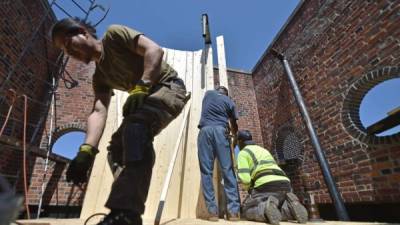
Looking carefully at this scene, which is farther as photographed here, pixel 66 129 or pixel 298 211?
pixel 66 129

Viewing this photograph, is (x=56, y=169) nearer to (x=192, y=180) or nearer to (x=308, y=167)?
(x=192, y=180)

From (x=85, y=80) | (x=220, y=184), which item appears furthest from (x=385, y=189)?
(x=85, y=80)

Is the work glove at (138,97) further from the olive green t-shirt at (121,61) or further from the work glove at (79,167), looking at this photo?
the work glove at (79,167)

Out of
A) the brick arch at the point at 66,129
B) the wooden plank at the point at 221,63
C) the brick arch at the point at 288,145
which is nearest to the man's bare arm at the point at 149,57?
the wooden plank at the point at 221,63

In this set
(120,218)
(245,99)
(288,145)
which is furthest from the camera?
(245,99)

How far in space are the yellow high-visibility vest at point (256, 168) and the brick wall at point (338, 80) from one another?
5.49 feet

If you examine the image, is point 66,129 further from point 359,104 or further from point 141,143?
point 359,104

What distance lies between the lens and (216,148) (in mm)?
2555

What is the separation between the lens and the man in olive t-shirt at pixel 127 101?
103 centimetres

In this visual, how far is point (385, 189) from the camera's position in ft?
10.8

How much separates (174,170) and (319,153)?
110 inches

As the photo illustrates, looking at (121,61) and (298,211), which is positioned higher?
(121,61)

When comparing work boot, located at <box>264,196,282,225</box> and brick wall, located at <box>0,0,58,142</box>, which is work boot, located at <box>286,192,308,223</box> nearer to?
work boot, located at <box>264,196,282,225</box>

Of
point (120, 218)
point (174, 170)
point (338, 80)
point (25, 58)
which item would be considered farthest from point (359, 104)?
point (25, 58)
